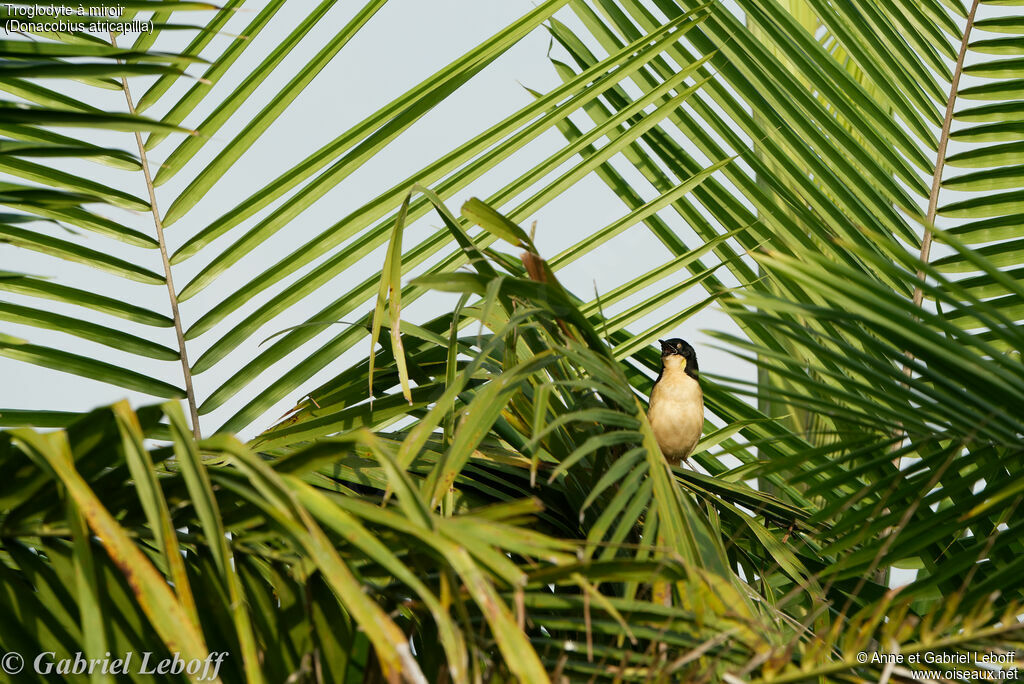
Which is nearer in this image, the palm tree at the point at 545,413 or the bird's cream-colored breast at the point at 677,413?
the palm tree at the point at 545,413

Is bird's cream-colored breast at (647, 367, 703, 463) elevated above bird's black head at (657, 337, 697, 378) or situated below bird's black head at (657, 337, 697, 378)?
below

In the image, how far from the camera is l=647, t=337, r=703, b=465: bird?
181 centimetres

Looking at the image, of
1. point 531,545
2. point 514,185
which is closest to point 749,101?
point 514,185

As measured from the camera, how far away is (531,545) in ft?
2.70

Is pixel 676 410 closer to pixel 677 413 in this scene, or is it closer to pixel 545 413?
pixel 677 413

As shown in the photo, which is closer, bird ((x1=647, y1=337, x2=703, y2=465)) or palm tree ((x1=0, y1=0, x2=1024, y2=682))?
palm tree ((x1=0, y1=0, x2=1024, y2=682))

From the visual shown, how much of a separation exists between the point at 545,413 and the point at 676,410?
71 cm

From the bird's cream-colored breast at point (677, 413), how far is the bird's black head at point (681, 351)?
0.06 metres

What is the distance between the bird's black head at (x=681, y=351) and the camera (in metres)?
1.90

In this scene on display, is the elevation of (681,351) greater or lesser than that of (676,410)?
greater

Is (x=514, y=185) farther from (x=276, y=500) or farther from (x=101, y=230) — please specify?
(x=276, y=500)

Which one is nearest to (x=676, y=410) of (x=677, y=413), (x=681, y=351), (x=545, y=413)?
(x=677, y=413)

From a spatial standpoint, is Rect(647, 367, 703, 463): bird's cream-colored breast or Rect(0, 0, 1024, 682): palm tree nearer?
Rect(0, 0, 1024, 682): palm tree

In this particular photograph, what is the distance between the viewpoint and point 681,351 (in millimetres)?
1907
